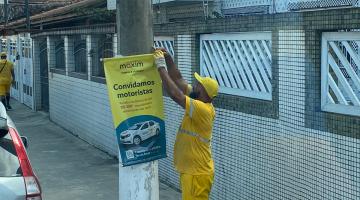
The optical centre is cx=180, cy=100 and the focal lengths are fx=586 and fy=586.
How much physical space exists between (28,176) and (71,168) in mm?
5325

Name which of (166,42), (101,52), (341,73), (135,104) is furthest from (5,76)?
(341,73)

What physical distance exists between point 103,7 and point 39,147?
9.54 m

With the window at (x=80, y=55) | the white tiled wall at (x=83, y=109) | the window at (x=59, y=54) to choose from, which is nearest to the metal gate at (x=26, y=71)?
the window at (x=59, y=54)

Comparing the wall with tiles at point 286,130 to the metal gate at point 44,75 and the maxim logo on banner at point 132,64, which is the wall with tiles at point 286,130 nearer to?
the maxim logo on banner at point 132,64

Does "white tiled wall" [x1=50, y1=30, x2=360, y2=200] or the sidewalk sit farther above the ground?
"white tiled wall" [x1=50, y1=30, x2=360, y2=200]

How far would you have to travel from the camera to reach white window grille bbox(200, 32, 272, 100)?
6.05 meters

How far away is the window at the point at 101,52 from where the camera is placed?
1053 cm

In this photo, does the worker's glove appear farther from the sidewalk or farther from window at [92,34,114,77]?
window at [92,34,114,77]

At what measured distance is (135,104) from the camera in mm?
4922

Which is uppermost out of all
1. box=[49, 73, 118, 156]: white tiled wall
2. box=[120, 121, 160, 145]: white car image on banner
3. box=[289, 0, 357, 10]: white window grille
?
box=[289, 0, 357, 10]: white window grille

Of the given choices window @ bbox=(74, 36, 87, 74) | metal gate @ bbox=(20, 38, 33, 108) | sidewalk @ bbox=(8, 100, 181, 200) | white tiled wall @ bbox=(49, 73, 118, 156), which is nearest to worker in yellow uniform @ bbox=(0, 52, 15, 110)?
metal gate @ bbox=(20, 38, 33, 108)

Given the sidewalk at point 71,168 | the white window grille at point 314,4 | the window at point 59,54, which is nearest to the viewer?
the sidewalk at point 71,168

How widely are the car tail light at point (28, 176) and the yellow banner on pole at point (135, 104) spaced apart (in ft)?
2.80

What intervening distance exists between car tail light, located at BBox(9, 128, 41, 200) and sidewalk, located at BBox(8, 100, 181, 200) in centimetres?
330
